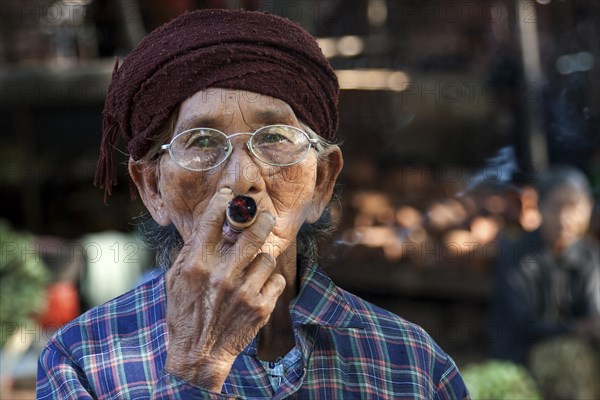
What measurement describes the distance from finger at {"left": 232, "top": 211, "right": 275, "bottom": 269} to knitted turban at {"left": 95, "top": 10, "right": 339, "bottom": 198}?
0.29 metres

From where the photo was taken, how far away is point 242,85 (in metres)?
1.55

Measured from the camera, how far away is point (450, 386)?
1.71 meters

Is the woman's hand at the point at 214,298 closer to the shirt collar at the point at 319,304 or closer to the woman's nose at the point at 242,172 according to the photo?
the woman's nose at the point at 242,172

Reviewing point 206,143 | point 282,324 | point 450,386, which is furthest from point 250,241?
point 450,386

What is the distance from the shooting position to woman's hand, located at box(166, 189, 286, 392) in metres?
1.37

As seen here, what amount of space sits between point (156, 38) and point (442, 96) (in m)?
4.48

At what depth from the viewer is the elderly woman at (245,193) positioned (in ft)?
5.10

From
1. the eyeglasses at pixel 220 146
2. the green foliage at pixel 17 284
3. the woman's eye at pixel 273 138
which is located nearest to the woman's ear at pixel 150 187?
the eyeglasses at pixel 220 146

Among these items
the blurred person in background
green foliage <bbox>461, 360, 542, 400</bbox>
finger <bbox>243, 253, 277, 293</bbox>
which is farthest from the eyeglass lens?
the blurred person in background

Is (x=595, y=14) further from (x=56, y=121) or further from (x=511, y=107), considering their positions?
(x=56, y=121)

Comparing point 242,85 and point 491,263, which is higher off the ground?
point 242,85

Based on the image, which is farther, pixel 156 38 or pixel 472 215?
pixel 472 215

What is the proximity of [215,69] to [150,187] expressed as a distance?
30 cm

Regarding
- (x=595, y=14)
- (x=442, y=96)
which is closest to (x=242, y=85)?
(x=595, y=14)
